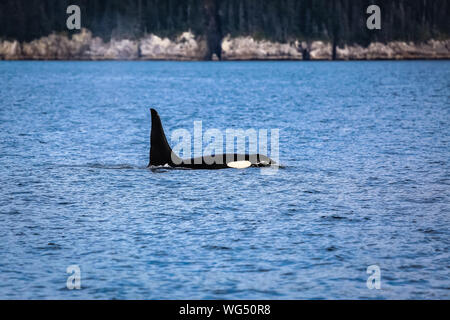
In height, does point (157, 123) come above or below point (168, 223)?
above

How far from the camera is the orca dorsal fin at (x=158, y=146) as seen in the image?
27.8m

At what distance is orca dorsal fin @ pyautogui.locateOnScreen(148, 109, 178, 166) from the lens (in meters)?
27.8

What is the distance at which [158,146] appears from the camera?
93.9 feet

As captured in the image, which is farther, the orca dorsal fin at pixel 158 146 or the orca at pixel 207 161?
the orca at pixel 207 161

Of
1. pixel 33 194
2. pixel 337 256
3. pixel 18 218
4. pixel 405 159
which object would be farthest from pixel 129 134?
pixel 337 256

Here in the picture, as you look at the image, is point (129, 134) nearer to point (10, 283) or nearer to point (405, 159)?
point (405, 159)
